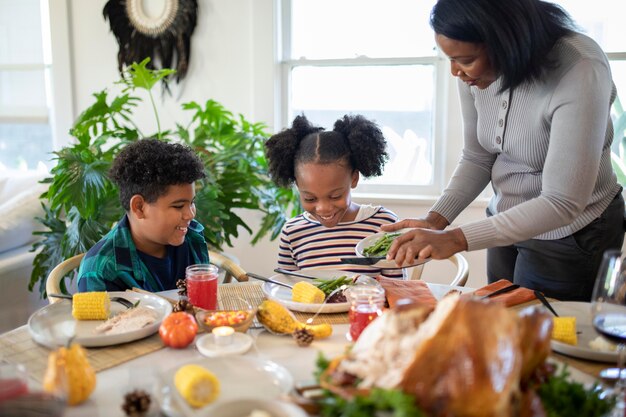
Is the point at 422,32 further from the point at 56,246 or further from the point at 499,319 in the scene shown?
the point at 499,319

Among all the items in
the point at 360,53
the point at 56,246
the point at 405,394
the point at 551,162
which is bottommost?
the point at 56,246

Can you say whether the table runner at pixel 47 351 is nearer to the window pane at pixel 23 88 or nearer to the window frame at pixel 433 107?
the window frame at pixel 433 107

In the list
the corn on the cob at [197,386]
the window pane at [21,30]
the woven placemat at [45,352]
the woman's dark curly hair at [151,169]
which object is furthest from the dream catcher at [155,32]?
the corn on the cob at [197,386]

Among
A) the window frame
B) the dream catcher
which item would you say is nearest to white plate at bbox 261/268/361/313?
the window frame

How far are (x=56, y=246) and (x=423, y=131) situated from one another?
2.16 meters

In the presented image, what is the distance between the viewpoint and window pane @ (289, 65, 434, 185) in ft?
11.9

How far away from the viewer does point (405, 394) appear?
2.92 ft

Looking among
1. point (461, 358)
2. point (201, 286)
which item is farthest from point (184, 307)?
point (461, 358)

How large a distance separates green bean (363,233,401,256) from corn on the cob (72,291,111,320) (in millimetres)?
779

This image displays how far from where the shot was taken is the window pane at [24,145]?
4316 millimetres

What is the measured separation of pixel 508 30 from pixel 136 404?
4.44 feet

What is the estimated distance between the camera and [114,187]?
2.81 meters

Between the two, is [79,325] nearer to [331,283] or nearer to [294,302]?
[294,302]

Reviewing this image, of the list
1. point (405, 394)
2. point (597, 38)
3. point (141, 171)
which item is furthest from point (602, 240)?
point (597, 38)
